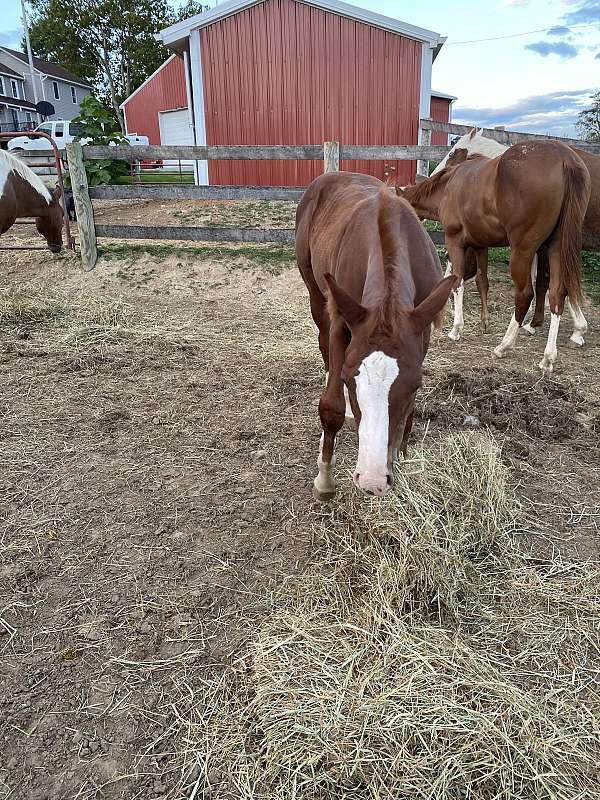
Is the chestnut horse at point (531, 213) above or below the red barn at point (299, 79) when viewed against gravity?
below

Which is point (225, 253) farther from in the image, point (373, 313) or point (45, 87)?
point (45, 87)

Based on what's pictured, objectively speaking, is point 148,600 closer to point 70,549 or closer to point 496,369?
point 70,549

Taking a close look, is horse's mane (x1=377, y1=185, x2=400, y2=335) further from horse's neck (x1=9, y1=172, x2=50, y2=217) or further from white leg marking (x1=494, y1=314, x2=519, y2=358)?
horse's neck (x1=9, y1=172, x2=50, y2=217)

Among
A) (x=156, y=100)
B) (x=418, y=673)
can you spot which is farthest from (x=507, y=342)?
(x=156, y=100)

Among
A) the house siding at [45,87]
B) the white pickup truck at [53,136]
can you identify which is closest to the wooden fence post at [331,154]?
the white pickup truck at [53,136]

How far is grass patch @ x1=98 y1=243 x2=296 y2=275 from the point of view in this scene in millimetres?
7379

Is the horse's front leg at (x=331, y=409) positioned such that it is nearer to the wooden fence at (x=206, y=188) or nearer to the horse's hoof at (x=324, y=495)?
the horse's hoof at (x=324, y=495)

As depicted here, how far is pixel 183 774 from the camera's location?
63.8 inches

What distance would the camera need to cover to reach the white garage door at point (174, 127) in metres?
24.7

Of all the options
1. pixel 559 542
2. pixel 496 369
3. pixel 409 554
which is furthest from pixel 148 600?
pixel 496 369

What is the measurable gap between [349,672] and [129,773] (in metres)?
0.74

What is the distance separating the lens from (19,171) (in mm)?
7199

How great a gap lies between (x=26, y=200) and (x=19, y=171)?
36 centimetres

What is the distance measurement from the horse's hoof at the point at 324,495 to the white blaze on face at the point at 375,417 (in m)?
1.03
